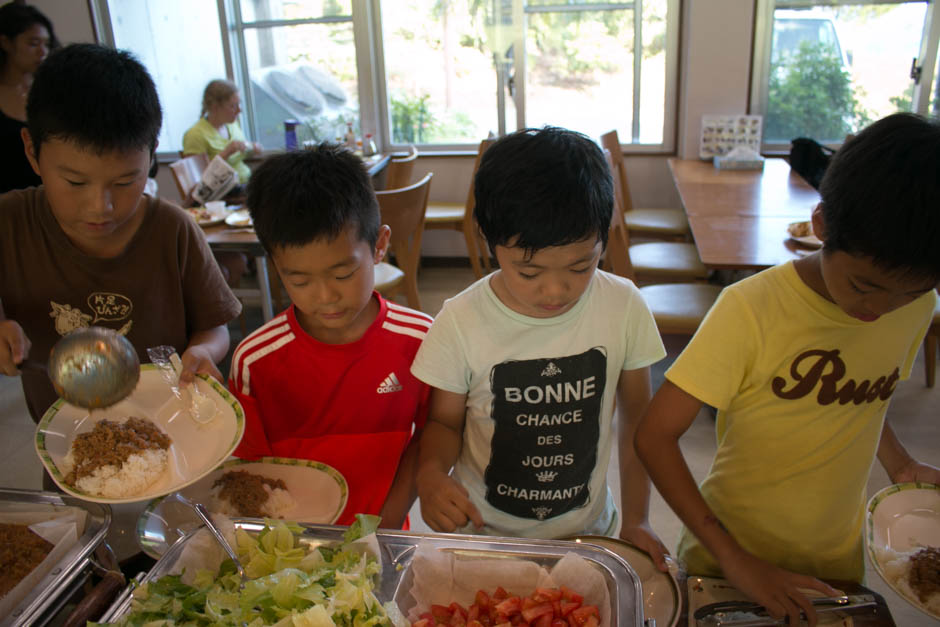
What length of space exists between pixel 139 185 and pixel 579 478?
879 mm

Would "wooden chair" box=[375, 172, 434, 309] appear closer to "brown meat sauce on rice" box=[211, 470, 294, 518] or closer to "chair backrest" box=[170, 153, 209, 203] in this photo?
"chair backrest" box=[170, 153, 209, 203]

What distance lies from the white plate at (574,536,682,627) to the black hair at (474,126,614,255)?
403 millimetres

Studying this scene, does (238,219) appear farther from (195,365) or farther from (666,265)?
(195,365)

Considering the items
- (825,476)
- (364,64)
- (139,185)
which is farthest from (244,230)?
(825,476)

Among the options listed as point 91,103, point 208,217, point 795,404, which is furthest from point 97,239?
point 208,217

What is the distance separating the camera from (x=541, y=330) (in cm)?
103

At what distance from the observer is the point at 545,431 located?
1.04 m

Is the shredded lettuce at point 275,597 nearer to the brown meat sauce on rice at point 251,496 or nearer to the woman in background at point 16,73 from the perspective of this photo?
the brown meat sauce on rice at point 251,496

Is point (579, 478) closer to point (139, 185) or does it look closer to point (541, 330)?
point (541, 330)

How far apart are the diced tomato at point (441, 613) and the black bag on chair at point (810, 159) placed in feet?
11.4

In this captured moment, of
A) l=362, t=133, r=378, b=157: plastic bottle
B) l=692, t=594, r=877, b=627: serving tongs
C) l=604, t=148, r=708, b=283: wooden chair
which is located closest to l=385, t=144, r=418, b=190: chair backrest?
l=362, t=133, r=378, b=157: plastic bottle

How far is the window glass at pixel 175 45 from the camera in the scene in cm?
488

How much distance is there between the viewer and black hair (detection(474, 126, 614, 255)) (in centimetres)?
89

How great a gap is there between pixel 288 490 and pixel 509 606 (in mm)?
407
